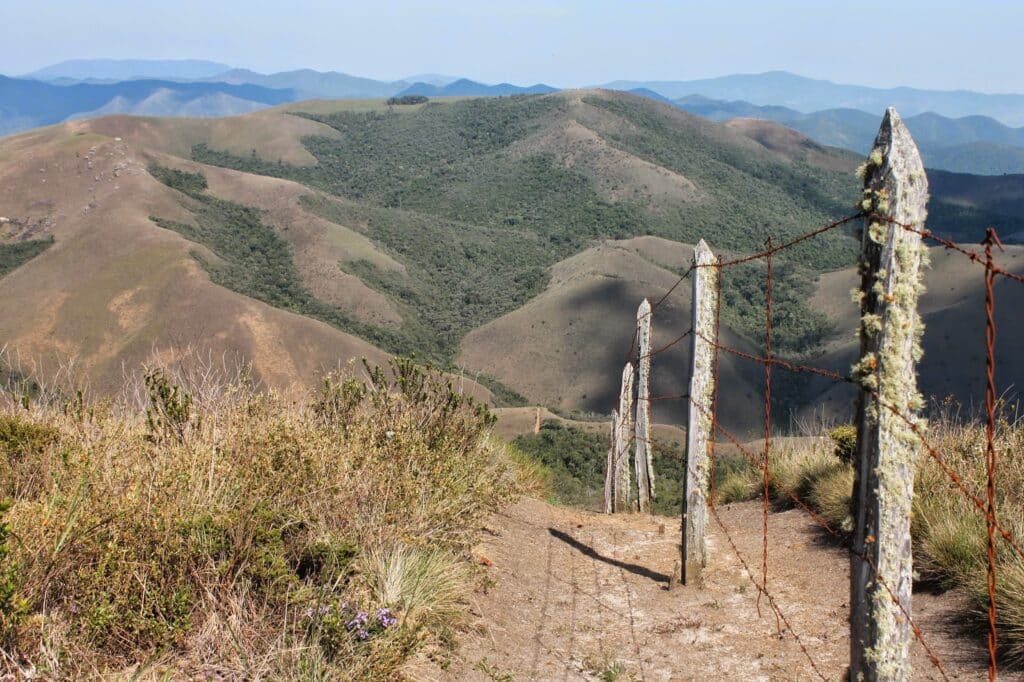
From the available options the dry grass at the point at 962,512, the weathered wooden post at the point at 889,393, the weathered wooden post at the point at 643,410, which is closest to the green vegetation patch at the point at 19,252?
the weathered wooden post at the point at 643,410

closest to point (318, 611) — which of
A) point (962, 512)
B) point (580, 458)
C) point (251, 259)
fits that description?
point (962, 512)

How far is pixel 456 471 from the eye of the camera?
609 centimetres

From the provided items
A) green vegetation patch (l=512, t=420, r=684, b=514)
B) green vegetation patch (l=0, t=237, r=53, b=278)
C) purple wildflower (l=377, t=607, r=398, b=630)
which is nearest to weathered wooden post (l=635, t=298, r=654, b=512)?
green vegetation patch (l=512, t=420, r=684, b=514)

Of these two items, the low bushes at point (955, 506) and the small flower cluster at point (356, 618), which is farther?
the low bushes at point (955, 506)

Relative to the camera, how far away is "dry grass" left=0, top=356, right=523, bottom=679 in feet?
11.5

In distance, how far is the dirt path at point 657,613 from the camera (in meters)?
4.61

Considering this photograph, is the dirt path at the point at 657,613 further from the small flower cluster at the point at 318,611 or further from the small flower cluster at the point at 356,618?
the small flower cluster at the point at 318,611

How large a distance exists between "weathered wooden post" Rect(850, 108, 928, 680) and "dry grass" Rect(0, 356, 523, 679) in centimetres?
202

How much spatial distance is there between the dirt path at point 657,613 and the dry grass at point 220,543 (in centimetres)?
44

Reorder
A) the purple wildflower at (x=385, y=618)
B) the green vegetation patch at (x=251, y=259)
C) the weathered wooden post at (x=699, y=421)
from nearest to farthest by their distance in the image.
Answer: the purple wildflower at (x=385, y=618) < the weathered wooden post at (x=699, y=421) < the green vegetation patch at (x=251, y=259)

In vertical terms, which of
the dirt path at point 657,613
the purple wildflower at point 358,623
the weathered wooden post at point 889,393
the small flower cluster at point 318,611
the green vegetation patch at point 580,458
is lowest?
the green vegetation patch at point 580,458

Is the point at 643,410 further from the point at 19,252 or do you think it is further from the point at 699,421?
the point at 19,252

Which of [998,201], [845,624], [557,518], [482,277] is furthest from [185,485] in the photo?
[998,201]

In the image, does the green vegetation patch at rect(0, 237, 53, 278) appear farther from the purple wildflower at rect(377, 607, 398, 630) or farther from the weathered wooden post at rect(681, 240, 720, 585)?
the purple wildflower at rect(377, 607, 398, 630)
